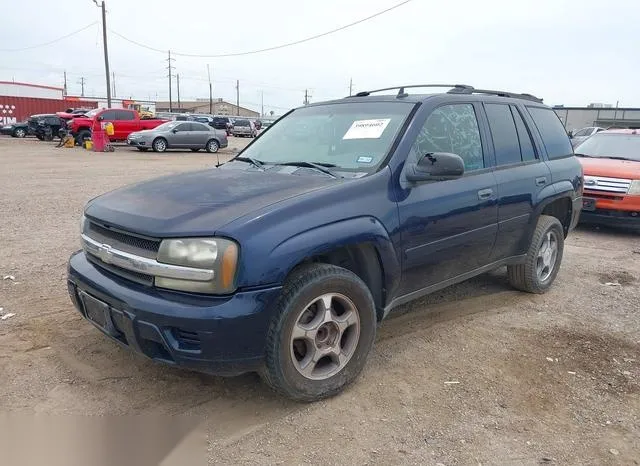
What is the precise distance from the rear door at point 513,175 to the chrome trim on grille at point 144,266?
2.58 meters

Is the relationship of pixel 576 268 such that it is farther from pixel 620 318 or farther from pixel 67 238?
pixel 67 238

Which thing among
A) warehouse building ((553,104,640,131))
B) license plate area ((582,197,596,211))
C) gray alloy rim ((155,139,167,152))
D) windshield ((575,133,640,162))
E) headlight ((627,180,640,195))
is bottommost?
license plate area ((582,197,596,211))

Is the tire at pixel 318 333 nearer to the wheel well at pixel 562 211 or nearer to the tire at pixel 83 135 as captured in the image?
the wheel well at pixel 562 211

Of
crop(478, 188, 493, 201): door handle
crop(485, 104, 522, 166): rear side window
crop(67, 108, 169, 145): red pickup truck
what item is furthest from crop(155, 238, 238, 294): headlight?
crop(67, 108, 169, 145): red pickup truck

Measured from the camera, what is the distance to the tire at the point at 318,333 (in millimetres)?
2799

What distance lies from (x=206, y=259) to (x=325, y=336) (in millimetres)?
894

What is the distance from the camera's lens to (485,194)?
4.01 meters

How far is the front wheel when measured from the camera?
82.5 ft

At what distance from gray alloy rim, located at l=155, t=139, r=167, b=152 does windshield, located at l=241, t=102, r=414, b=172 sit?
20.7m

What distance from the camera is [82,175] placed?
13.9 metres

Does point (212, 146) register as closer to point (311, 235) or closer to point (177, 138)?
point (177, 138)

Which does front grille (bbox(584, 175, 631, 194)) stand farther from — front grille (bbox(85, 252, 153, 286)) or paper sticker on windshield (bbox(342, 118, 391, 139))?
front grille (bbox(85, 252, 153, 286))

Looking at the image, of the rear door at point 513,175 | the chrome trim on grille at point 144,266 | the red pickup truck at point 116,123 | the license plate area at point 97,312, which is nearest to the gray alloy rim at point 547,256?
the rear door at point 513,175

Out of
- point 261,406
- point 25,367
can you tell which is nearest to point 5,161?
point 25,367
